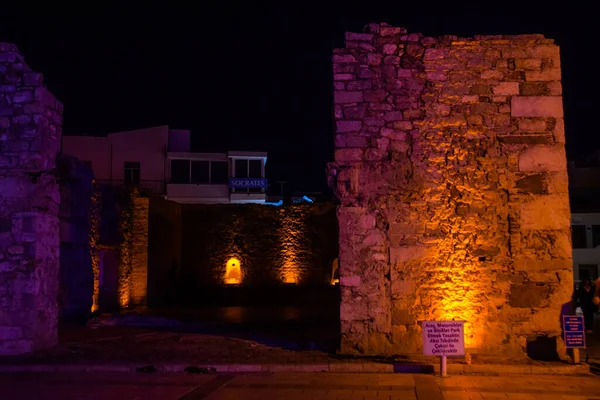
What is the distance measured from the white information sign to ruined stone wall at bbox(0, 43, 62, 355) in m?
6.76

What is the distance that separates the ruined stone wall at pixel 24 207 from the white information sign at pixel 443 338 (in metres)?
6.76

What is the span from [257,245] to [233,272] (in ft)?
6.58

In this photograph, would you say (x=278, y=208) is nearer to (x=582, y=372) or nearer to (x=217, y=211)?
(x=217, y=211)

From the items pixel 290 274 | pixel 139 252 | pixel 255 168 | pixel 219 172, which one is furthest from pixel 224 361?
pixel 255 168

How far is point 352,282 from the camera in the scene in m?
9.72

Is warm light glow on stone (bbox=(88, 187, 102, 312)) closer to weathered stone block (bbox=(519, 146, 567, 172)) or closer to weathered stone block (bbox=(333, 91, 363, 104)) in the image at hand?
weathered stone block (bbox=(333, 91, 363, 104))

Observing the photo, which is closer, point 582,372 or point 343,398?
point 343,398

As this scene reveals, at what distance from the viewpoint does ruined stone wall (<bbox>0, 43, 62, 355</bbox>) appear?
33.1 feet

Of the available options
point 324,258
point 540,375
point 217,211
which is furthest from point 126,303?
point 540,375

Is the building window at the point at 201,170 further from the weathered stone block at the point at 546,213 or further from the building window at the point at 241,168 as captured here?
the weathered stone block at the point at 546,213

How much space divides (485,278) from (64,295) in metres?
11.5

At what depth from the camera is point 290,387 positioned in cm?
780

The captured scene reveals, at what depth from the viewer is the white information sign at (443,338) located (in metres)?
8.40

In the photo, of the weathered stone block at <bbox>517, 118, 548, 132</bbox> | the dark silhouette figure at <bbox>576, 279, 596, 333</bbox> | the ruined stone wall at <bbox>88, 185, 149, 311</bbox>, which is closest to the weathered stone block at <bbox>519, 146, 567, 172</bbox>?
the weathered stone block at <bbox>517, 118, 548, 132</bbox>
